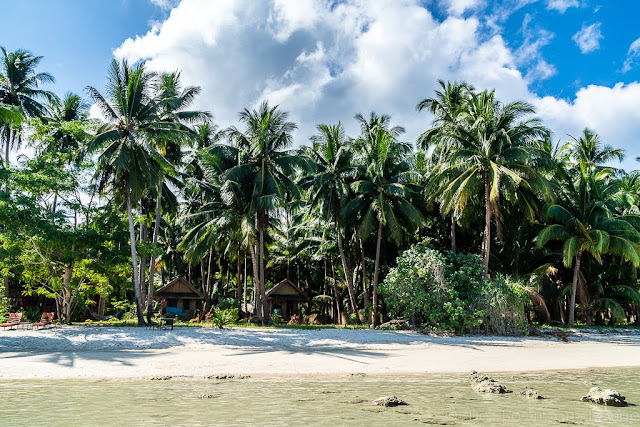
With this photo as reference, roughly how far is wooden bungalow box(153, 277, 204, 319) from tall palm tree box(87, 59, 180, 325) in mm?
10274

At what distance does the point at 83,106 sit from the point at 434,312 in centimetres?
2492

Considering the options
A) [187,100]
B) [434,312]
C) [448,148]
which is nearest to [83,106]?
[187,100]

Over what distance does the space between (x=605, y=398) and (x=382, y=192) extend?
16.5 m

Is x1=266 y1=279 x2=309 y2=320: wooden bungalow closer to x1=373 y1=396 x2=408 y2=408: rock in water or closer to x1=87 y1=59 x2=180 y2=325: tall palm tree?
x1=87 y1=59 x2=180 y2=325: tall palm tree

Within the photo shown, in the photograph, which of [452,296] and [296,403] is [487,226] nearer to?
[452,296]

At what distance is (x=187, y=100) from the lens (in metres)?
25.3

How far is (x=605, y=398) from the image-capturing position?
28.5ft

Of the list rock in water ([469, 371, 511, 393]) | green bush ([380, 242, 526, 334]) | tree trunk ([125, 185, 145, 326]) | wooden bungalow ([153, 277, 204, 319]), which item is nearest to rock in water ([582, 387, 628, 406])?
rock in water ([469, 371, 511, 393])

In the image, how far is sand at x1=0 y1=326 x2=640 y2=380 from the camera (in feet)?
39.8

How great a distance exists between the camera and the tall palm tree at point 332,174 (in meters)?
25.3

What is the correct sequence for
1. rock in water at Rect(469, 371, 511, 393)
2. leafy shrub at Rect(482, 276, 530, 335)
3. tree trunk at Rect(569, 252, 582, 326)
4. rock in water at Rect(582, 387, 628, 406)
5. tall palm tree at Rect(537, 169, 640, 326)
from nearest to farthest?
1. rock in water at Rect(582, 387, 628, 406)
2. rock in water at Rect(469, 371, 511, 393)
3. leafy shrub at Rect(482, 276, 530, 335)
4. tall palm tree at Rect(537, 169, 640, 326)
5. tree trunk at Rect(569, 252, 582, 326)

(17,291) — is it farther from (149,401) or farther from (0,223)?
(149,401)

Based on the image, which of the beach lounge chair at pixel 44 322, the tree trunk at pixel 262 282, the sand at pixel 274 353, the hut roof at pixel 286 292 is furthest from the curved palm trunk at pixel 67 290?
the hut roof at pixel 286 292

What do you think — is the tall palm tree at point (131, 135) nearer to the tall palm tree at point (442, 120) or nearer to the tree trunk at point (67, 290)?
the tree trunk at point (67, 290)
